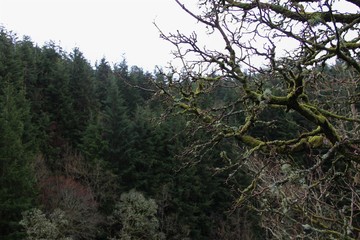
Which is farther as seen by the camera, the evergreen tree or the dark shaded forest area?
the dark shaded forest area

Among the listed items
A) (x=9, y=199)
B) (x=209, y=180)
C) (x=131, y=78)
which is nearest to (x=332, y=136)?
(x=9, y=199)

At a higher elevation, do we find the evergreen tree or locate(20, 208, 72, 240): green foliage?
the evergreen tree

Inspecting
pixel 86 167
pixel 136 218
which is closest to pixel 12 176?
pixel 136 218

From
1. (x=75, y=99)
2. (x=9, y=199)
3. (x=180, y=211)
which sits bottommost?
(x=180, y=211)

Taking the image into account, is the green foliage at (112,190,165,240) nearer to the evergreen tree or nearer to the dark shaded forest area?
the dark shaded forest area

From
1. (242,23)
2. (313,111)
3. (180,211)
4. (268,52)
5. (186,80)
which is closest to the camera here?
(268,52)

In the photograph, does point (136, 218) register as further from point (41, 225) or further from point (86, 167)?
point (86, 167)

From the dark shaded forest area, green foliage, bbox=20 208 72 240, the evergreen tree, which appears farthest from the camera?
the dark shaded forest area

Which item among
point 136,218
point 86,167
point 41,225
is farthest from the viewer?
point 86,167

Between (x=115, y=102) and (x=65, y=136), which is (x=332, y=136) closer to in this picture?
(x=115, y=102)

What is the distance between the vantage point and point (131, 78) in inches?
1729

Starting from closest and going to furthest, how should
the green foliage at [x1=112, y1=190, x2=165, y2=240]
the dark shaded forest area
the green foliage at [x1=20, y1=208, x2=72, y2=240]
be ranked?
the green foliage at [x1=20, y1=208, x2=72, y2=240]
the dark shaded forest area
the green foliage at [x1=112, y1=190, x2=165, y2=240]

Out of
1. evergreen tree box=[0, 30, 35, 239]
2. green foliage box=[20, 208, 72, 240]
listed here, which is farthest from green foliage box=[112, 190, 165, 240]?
evergreen tree box=[0, 30, 35, 239]

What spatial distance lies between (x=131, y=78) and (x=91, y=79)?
558 cm
